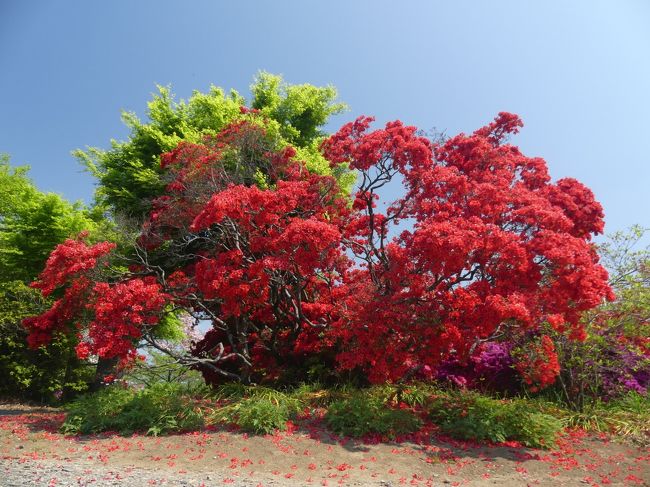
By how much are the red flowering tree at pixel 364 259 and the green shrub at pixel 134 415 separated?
1.13 metres

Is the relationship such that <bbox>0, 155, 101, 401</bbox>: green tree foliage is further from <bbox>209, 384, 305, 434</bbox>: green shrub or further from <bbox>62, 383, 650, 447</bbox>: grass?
<bbox>209, 384, 305, 434</bbox>: green shrub

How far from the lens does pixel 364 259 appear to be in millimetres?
11477

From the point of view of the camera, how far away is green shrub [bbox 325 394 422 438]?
27.6 ft

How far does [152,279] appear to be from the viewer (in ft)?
34.7

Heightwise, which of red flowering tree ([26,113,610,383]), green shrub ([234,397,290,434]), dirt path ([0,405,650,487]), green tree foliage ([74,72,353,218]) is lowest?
dirt path ([0,405,650,487])

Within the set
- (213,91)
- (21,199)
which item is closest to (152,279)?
(213,91)

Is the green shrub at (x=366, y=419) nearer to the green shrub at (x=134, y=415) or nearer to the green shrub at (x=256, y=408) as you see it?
the green shrub at (x=256, y=408)

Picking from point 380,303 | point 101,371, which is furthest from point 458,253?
point 101,371

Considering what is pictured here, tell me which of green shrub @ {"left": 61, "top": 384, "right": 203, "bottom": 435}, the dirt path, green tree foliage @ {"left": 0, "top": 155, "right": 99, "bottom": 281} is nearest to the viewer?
the dirt path

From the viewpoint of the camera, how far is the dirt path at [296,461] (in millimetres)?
6379

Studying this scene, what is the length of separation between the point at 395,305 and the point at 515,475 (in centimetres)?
357

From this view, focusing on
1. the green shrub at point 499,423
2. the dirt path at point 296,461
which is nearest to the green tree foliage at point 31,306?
the dirt path at point 296,461

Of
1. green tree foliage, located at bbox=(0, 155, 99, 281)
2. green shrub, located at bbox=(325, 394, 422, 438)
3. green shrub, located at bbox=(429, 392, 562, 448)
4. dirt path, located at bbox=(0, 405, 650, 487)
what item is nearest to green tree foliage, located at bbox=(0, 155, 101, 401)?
green tree foliage, located at bbox=(0, 155, 99, 281)

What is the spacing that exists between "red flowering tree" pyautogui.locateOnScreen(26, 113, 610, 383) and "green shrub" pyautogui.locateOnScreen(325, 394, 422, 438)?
A: 69cm
